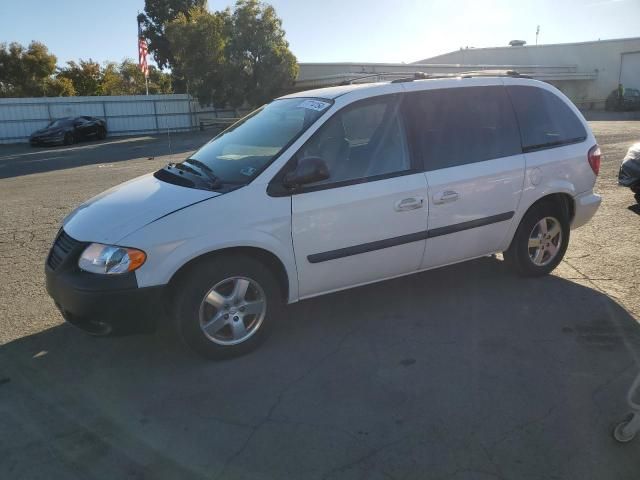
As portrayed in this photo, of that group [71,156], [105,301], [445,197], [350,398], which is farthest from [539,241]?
[71,156]

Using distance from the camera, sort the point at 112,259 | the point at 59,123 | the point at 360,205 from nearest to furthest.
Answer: the point at 112,259, the point at 360,205, the point at 59,123

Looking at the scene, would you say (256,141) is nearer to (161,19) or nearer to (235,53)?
(235,53)

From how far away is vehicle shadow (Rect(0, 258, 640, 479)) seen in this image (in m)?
2.71

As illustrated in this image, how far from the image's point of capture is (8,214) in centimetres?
851

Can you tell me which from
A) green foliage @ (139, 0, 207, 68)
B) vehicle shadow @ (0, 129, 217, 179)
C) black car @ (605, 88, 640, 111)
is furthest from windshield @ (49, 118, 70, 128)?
black car @ (605, 88, 640, 111)

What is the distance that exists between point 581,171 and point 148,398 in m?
4.20

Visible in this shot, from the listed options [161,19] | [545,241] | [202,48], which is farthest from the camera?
[161,19]

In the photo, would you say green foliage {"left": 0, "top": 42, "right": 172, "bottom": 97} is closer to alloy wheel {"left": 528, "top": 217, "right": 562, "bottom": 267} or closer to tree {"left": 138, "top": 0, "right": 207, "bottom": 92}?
tree {"left": 138, "top": 0, "right": 207, "bottom": 92}

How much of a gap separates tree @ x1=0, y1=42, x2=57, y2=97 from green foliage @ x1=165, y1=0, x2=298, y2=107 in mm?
14204

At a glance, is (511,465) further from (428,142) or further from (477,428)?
(428,142)

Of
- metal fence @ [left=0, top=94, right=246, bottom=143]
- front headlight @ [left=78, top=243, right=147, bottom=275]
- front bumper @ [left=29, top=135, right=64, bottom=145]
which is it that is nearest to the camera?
front headlight @ [left=78, top=243, right=147, bottom=275]

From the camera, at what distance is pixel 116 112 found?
30859mm

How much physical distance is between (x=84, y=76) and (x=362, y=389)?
48.0m

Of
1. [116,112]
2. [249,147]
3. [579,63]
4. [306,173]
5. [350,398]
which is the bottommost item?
[350,398]
